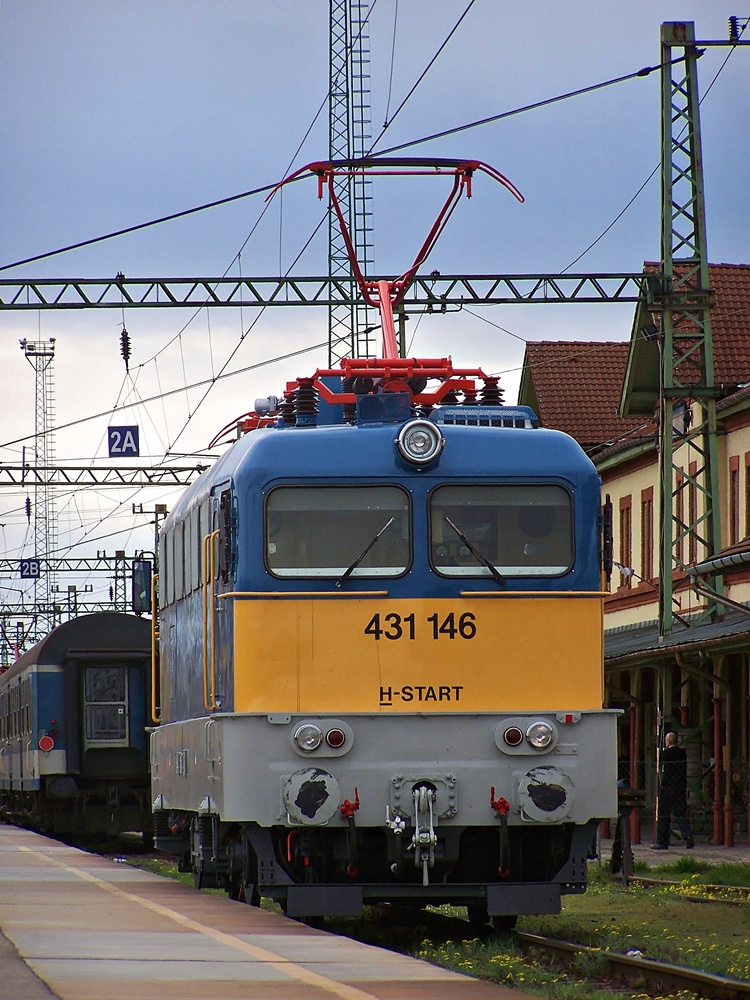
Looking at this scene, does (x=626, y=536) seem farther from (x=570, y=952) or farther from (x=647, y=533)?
(x=570, y=952)

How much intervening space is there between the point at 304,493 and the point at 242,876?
2.89 meters

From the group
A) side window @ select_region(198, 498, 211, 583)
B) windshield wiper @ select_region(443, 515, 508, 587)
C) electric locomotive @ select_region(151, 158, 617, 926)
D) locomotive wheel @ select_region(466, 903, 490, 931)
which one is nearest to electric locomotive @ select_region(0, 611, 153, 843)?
side window @ select_region(198, 498, 211, 583)

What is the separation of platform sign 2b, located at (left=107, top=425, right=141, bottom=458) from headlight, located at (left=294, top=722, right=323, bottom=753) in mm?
27318

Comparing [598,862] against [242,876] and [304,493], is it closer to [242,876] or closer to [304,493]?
[242,876]

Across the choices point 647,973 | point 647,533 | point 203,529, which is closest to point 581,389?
point 647,533

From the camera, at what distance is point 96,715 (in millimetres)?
25375

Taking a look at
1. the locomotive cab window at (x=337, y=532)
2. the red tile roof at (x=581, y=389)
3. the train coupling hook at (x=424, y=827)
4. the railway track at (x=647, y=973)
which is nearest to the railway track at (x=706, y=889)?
the railway track at (x=647, y=973)

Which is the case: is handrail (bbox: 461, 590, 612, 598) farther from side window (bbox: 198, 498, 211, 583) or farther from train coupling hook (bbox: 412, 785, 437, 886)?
side window (bbox: 198, 498, 211, 583)

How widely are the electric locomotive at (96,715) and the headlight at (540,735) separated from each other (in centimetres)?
1346

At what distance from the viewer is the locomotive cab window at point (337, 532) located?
39.8 ft

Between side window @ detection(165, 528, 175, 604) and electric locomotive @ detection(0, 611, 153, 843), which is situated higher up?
side window @ detection(165, 528, 175, 604)

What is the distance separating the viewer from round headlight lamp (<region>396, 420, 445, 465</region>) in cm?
1233

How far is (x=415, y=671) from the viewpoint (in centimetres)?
1201

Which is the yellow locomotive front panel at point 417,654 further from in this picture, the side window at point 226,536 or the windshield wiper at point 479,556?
the side window at point 226,536
